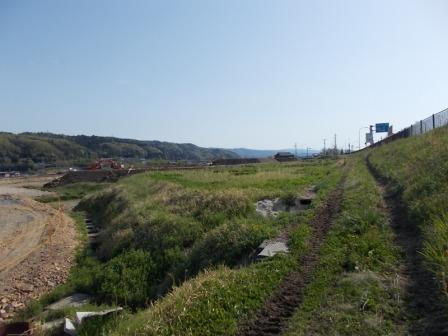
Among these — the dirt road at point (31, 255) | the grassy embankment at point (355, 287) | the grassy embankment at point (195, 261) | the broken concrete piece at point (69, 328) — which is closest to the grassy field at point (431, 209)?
the grassy embankment at point (355, 287)

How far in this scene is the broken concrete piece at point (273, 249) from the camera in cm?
997

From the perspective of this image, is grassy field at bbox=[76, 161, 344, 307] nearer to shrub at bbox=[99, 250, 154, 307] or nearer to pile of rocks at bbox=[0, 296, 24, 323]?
shrub at bbox=[99, 250, 154, 307]

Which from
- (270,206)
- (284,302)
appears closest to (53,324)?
(284,302)

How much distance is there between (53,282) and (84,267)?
1.68 meters

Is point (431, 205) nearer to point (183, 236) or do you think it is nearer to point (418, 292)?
point (418, 292)

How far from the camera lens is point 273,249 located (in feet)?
33.7

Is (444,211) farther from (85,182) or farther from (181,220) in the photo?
(85,182)

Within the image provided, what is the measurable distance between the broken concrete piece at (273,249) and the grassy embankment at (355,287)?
3.16 feet

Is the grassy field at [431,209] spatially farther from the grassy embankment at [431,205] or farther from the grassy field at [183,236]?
the grassy field at [183,236]

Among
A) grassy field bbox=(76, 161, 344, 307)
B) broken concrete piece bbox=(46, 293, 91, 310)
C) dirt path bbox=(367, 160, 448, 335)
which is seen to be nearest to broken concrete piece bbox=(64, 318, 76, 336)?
grassy field bbox=(76, 161, 344, 307)

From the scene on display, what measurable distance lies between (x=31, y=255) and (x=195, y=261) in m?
16.0

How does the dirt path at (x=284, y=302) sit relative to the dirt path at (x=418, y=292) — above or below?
below

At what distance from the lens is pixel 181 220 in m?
18.7

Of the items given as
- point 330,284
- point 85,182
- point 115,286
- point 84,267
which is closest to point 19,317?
point 115,286
